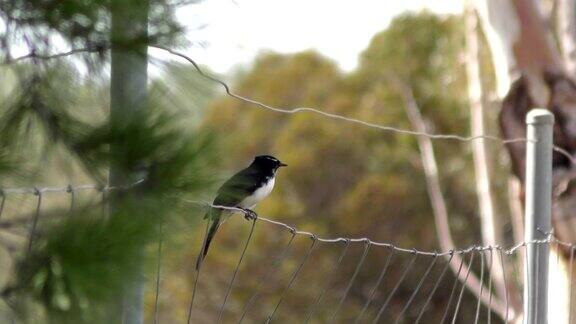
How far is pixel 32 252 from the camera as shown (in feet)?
4.97

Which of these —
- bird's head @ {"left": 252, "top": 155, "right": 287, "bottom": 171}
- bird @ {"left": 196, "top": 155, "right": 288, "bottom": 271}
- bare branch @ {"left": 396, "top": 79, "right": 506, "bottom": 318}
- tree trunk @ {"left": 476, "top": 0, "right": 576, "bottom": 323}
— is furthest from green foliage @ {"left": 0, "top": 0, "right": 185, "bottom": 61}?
bare branch @ {"left": 396, "top": 79, "right": 506, "bottom": 318}

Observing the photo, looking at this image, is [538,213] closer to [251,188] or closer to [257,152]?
[251,188]

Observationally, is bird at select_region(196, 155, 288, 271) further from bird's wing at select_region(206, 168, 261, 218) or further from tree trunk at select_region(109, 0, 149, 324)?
tree trunk at select_region(109, 0, 149, 324)

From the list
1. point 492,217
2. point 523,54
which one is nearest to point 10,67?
point 523,54

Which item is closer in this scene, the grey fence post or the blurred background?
the blurred background

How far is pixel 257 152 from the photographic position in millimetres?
14523

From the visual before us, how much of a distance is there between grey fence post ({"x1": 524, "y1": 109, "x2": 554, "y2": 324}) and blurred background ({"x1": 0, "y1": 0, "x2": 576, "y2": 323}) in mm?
92

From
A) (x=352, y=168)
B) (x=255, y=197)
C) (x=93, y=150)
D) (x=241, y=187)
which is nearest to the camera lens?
(x=93, y=150)

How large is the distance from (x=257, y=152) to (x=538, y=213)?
11.5 meters

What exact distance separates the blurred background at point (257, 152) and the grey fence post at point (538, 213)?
0.30 ft

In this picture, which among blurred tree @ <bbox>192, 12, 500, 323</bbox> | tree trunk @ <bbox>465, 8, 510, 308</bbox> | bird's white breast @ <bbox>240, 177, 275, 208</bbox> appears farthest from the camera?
blurred tree @ <bbox>192, 12, 500, 323</bbox>

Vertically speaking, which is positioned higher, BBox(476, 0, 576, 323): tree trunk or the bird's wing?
BBox(476, 0, 576, 323): tree trunk

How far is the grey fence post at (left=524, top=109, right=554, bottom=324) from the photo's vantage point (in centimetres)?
304

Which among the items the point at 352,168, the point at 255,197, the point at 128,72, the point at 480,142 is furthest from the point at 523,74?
the point at 352,168
